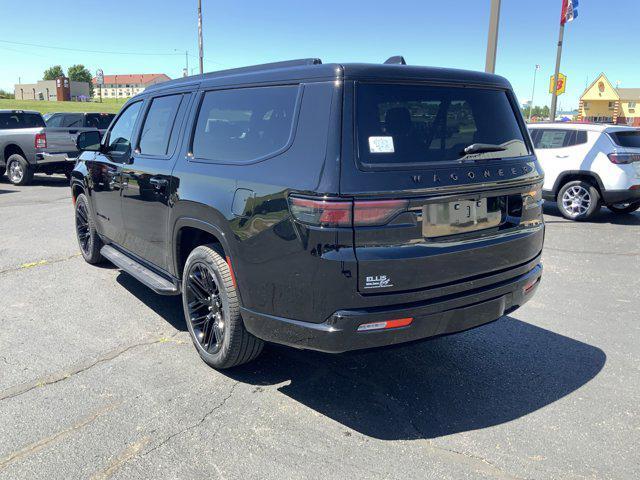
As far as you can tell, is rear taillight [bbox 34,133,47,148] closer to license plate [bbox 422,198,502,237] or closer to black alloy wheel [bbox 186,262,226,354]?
black alloy wheel [bbox 186,262,226,354]

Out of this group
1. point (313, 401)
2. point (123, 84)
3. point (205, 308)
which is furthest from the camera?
point (123, 84)

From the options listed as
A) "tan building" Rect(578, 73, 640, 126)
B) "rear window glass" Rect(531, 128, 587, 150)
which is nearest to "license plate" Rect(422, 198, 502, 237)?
"rear window glass" Rect(531, 128, 587, 150)

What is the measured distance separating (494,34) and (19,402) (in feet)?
24.8

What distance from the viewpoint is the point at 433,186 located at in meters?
2.65

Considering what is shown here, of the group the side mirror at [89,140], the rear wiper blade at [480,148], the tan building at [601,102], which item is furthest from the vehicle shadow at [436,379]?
the tan building at [601,102]

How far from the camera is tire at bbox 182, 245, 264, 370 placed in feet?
10.4

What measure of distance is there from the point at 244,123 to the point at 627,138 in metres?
8.10

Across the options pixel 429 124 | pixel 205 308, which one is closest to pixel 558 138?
pixel 429 124

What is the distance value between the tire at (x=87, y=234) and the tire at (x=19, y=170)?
901 cm

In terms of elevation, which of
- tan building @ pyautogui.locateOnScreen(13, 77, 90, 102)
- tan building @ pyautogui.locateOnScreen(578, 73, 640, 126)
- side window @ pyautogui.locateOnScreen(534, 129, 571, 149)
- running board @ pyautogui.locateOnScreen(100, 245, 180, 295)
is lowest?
running board @ pyautogui.locateOnScreen(100, 245, 180, 295)

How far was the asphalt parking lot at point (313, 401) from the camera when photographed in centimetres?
260

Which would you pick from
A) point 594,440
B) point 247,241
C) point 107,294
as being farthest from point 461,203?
point 107,294

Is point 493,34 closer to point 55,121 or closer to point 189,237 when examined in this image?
point 189,237

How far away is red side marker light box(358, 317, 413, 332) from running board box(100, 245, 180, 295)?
72.2 inches
